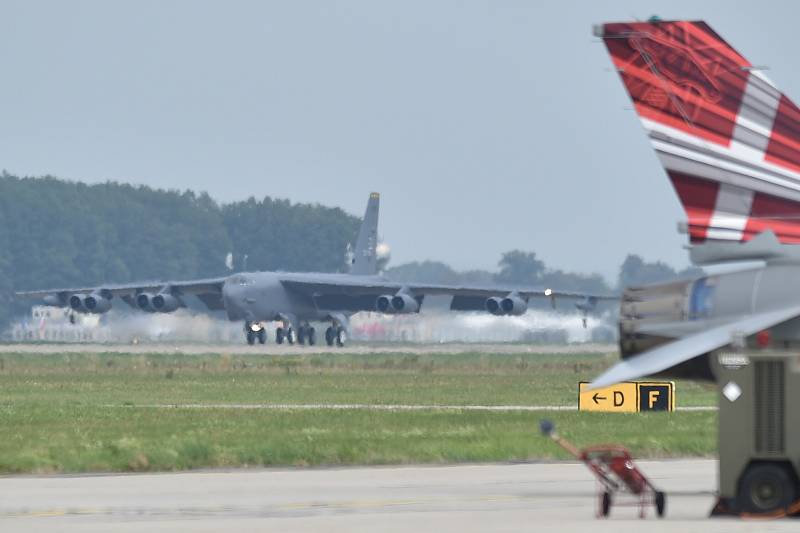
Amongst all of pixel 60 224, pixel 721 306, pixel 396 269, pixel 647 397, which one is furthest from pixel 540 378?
pixel 60 224

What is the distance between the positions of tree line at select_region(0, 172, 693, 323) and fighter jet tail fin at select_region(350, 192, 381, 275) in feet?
138

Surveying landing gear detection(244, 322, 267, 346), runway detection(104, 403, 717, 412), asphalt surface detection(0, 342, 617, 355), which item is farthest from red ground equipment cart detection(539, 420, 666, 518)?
landing gear detection(244, 322, 267, 346)

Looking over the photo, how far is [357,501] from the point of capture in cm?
2086

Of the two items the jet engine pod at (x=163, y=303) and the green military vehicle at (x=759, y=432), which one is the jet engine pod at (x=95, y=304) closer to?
the jet engine pod at (x=163, y=303)

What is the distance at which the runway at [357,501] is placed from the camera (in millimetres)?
18203

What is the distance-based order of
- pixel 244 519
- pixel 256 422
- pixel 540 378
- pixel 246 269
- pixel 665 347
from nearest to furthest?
pixel 244 519, pixel 665 347, pixel 256 422, pixel 540 378, pixel 246 269

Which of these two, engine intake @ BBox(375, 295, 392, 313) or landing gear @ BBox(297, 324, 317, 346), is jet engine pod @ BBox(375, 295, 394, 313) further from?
landing gear @ BBox(297, 324, 317, 346)

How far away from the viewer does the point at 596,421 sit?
35.0 metres

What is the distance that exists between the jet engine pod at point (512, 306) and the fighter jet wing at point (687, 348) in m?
71.9

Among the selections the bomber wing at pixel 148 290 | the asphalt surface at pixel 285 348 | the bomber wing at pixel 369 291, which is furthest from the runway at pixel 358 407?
the bomber wing at pixel 148 290

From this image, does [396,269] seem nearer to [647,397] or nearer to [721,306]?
[647,397]

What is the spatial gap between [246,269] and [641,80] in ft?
432

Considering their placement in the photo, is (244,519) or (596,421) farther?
(596,421)

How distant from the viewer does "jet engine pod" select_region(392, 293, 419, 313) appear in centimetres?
Result: 9688
